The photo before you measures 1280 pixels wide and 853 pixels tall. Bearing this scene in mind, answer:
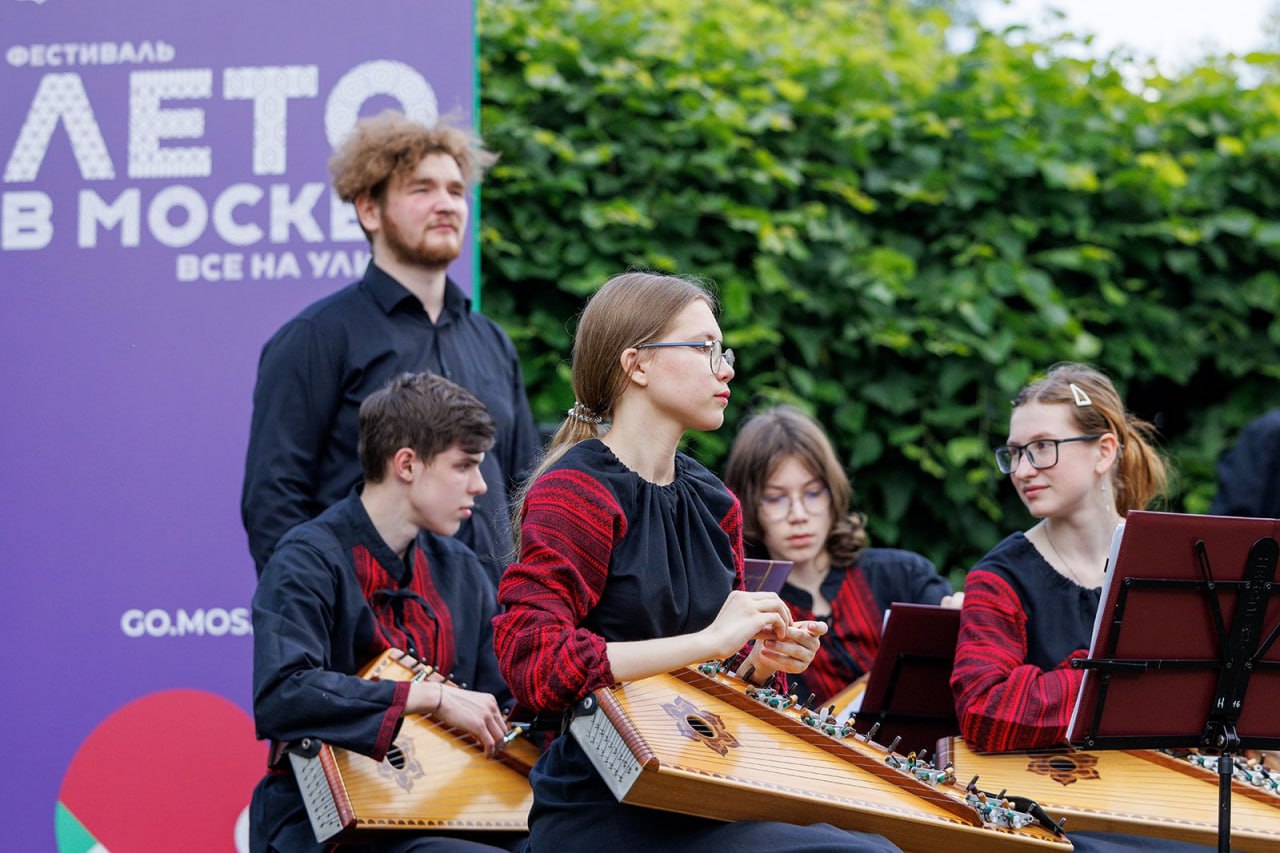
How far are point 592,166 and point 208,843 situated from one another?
2.71m

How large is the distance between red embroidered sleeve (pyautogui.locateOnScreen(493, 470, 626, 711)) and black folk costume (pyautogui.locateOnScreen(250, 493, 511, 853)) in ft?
2.59

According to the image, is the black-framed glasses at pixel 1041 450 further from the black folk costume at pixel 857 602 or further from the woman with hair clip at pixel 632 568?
the woman with hair clip at pixel 632 568

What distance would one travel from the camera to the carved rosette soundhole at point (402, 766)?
3.27 metres

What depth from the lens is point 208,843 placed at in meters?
4.28

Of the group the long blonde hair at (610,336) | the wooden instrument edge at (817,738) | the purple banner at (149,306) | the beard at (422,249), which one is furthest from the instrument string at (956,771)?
the purple banner at (149,306)

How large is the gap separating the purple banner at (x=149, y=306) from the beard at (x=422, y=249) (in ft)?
1.15

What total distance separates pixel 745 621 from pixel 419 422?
4.65ft

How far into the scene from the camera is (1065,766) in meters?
3.21

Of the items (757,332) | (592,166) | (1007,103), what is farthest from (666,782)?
(1007,103)

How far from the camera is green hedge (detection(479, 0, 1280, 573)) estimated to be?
5.43 metres

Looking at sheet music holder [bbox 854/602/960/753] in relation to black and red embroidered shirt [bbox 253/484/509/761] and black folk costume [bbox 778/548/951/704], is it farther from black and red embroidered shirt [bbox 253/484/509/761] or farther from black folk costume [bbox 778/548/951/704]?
black and red embroidered shirt [bbox 253/484/509/761]

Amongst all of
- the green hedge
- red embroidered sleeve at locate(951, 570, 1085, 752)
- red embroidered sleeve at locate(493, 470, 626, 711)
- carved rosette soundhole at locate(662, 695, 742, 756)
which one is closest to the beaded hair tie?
red embroidered sleeve at locate(493, 470, 626, 711)

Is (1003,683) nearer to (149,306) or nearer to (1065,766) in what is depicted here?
(1065,766)

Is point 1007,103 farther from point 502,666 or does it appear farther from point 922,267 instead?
point 502,666
